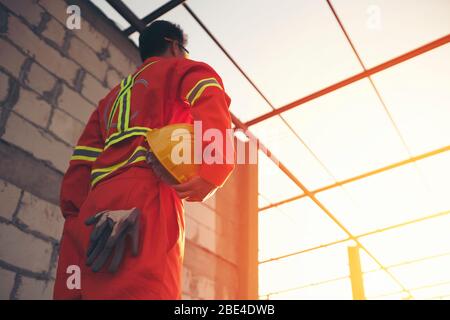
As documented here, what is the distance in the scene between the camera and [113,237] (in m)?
1.09

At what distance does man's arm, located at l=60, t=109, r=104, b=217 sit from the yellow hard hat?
0.41 meters

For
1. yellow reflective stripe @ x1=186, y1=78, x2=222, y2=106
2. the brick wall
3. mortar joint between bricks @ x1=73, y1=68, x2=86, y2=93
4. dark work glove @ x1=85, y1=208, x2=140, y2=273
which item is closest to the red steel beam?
the brick wall

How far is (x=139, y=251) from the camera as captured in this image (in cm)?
110

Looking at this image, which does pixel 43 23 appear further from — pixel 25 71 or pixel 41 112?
pixel 41 112

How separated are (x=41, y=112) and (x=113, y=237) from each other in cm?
167

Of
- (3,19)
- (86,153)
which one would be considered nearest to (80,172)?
(86,153)

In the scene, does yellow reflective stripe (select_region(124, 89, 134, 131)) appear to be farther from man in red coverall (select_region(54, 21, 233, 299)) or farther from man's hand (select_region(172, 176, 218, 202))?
man's hand (select_region(172, 176, 218, 202))

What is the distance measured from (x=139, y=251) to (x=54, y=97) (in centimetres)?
183

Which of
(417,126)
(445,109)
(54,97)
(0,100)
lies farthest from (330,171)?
(0,100)

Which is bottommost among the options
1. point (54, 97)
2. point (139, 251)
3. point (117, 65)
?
point (139, 251)

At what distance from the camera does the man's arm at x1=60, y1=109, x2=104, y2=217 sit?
4.81ft

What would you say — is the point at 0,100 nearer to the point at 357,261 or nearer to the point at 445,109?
the point at 445,109

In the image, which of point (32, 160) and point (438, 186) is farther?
point (438, 186)
